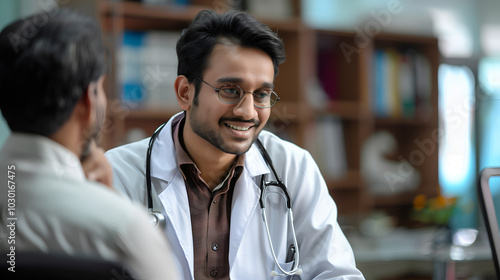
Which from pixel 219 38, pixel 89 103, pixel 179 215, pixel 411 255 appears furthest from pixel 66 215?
pixel 411 255

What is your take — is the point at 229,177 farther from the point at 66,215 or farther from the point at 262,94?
the point at 66,215

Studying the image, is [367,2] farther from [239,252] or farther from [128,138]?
[239,252]

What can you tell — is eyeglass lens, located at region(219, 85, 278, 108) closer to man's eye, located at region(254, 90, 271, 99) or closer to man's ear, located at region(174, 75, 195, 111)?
man's eye, located at region(254, 90, 271, 99)

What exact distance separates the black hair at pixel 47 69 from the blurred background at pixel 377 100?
165 cm

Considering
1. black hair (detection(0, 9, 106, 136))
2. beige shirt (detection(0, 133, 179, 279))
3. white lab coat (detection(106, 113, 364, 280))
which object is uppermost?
black hair (detection(0, 9, 106, 136))

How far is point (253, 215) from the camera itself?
1.44 m

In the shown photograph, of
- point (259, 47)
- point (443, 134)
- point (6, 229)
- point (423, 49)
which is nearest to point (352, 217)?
point (443, 134)

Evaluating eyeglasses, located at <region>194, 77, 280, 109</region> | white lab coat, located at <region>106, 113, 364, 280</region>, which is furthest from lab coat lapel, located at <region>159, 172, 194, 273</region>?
eyeglasses, located at <region>194, 77, 280, 109</region>

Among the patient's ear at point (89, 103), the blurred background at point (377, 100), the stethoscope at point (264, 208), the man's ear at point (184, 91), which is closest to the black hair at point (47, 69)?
the patient's ear at point (89, 103)

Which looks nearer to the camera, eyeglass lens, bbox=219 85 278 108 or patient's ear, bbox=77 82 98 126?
patient's ear, bbox=77 82 98 126

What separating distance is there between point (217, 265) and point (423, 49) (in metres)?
2.27

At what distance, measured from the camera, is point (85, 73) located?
654 millimetres

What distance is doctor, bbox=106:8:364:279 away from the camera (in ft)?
4.42

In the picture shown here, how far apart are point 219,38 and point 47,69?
80 cm
